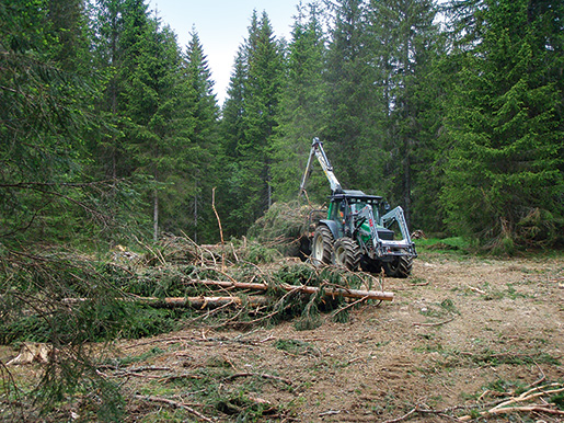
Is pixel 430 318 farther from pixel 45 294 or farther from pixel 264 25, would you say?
pixel 264 25

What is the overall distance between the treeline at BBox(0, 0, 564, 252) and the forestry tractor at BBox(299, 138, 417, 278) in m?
4.53

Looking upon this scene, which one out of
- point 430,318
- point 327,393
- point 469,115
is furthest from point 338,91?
point 327,393

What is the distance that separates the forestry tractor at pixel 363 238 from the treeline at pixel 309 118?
453 centimetres

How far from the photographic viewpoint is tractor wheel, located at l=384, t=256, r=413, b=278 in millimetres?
9836

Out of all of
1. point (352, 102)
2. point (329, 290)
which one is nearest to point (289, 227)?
point (329, 290)

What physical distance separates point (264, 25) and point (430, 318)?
28825 mm

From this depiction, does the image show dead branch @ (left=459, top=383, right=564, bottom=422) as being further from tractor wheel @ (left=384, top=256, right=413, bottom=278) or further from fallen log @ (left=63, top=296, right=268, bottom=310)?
tractor wheel @ (left=384, top=256, right=413, bottom=278)

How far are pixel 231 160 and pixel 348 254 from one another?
23.5 meters

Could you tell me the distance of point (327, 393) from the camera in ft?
12.4

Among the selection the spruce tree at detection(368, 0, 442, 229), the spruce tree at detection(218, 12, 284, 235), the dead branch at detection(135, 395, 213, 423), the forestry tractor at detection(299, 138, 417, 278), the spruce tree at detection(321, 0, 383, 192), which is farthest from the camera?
the spruce tree at detection(218, 12, 284, 235)

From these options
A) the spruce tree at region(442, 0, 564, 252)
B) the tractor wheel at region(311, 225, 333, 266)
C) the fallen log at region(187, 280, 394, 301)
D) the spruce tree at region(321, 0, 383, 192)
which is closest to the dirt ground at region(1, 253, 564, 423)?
the fallen log at region(187, 280, 394, 301)

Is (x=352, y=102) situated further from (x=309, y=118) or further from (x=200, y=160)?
(x=200, y=160)

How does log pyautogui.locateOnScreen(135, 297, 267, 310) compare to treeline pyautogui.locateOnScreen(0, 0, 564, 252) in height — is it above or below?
below

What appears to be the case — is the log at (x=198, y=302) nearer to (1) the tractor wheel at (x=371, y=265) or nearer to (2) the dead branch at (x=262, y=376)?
(2) the dead branch at (x=262, y=376)
